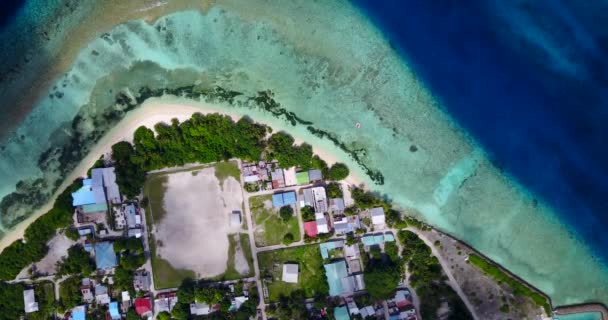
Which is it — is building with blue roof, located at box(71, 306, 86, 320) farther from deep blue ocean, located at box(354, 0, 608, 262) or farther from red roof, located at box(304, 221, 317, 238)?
deep blue ocean, located at box(354, 0, 608, 262)

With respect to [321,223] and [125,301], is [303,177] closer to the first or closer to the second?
[321,223]

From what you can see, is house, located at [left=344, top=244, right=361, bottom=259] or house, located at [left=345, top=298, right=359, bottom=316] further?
house, located at [left=344, top=244, right=361, bottom=259]

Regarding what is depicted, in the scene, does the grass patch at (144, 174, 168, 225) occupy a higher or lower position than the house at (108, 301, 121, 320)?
higher

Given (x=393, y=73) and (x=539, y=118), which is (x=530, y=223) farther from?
(x=393, y=73)

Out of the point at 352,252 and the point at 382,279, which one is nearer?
the point at 382,279

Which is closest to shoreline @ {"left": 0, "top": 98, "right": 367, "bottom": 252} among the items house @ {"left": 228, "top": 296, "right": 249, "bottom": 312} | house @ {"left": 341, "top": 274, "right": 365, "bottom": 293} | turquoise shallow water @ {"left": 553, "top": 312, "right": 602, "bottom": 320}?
house @ {"left": 228, "top": 296, "right": 249, "bottom": 312}

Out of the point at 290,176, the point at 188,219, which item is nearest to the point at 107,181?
the point at 188,219

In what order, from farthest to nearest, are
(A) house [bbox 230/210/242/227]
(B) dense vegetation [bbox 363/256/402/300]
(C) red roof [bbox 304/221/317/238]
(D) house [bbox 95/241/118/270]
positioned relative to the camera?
(A) house [bbox 230/210/242/227]
(C) red roof [bbox 304/221/317/238]
(D) house [bbox 95/241/118/270]
(B) dense vegetation [bbox 363/256/402/300]

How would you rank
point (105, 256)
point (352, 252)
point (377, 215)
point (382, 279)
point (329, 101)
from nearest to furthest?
point (382, 279) < point (105, 256) < point (377, 215) < point (352, 252) < point (329, 101)
